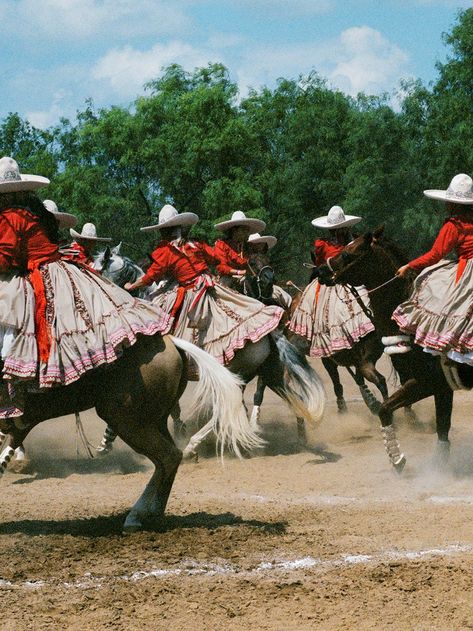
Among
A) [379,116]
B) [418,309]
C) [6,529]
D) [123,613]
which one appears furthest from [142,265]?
[379,116]

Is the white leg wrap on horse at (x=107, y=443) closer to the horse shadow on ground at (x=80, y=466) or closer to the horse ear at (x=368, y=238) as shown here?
the horse shadow on ground at (x=80, y=466)

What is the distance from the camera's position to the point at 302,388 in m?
9.89

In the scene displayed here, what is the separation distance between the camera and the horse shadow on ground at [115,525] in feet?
21.6

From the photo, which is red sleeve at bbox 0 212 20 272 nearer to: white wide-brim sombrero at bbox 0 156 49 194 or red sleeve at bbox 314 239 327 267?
white wide-brim sombrero at bbox 0 156 49 194

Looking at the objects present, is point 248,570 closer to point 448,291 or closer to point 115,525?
point 115,525

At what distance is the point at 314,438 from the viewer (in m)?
11.2

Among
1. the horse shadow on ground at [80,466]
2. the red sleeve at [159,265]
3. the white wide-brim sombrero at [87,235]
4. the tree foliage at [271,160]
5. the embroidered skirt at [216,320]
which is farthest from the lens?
the tree foliage at [271,160]

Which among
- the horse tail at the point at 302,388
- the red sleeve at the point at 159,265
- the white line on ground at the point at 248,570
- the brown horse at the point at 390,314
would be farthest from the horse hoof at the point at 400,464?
the red sleeve at the point at 159,265

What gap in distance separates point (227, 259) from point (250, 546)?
18.6ft

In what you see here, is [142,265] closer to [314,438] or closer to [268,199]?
[314,438]

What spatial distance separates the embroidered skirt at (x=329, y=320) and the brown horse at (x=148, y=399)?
14.5 ft

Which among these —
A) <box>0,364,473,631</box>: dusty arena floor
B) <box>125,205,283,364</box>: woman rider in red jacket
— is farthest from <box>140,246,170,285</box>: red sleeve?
<box>0,364,473,631</box>: dusty arena floor

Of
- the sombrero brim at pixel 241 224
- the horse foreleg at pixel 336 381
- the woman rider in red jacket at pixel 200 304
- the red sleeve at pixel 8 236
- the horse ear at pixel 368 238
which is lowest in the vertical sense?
the horse foreleg at pixel 336 381

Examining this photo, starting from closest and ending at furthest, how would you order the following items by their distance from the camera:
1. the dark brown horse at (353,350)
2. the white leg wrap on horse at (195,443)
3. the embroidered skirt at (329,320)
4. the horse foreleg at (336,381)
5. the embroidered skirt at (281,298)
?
the white leg wrap on horse at (195,443) < the dark brown horse at (353,350) < the embroidered skirt at (329,320) < the horse foreleg at (336,381) < the embroidered skirt at (281,298)
